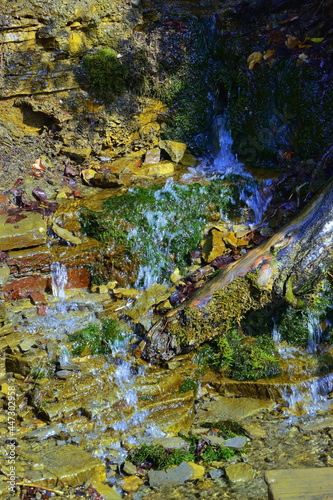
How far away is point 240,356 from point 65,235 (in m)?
2.84

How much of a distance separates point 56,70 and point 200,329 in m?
5.23

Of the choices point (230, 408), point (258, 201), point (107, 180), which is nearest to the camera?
point (230, 408)

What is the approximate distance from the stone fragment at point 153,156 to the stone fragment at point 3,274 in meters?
2.99

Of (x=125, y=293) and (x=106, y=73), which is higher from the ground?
(x=106, y=73)

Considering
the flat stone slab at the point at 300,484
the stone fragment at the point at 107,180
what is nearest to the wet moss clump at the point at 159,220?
the stone fragment at the point at 107,180

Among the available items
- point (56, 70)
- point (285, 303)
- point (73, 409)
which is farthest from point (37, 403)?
point (56, 70)

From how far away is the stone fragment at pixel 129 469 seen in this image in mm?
3684

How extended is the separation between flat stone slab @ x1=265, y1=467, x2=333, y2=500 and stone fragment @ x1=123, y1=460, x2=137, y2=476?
1628 millimetres

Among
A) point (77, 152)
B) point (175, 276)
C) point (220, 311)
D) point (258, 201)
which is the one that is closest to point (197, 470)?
point (220, 311)

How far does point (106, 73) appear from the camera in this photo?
7930 millimetres

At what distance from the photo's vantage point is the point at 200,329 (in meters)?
4.97

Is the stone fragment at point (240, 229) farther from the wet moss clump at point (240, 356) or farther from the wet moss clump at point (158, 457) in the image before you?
the wet moss clump at point (158, 457)

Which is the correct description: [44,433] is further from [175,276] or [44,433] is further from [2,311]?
[175,276]

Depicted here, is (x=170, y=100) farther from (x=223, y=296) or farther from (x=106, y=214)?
(x=223, y=296)
